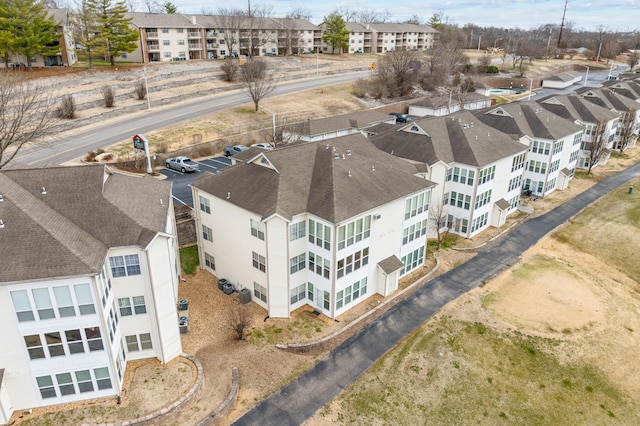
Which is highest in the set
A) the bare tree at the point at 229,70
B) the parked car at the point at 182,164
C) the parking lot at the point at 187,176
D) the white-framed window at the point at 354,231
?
the bare tree at the point at 229,70

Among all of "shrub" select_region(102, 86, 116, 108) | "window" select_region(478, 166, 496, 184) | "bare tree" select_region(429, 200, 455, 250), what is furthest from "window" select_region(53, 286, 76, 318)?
"shrub" select_region(102, 86, 116, 108)

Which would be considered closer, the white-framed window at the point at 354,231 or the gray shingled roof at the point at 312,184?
the white-framed window at the point at 354,231

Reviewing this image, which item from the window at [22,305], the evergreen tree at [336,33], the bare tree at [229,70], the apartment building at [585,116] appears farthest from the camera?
the evergreen tree at [336,33]

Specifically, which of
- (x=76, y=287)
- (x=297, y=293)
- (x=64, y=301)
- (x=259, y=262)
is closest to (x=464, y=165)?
(x=297, y=293)

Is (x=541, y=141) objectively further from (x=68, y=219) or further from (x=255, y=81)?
(x=68, y=219)

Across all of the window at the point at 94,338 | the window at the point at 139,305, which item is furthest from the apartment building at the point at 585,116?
the window at the point at 94,338

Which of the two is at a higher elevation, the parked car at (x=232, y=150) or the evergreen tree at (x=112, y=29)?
the evergreen tree at (x=112, y=29)

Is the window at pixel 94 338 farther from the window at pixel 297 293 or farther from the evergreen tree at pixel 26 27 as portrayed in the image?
the evergreen tree at pixel 26 27

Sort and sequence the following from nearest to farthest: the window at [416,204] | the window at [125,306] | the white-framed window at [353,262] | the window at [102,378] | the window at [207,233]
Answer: the window at [102,378] → the window at [125,306] → the white-framed window at [353,262] → the window at [416,204] → the window at [207,233]
